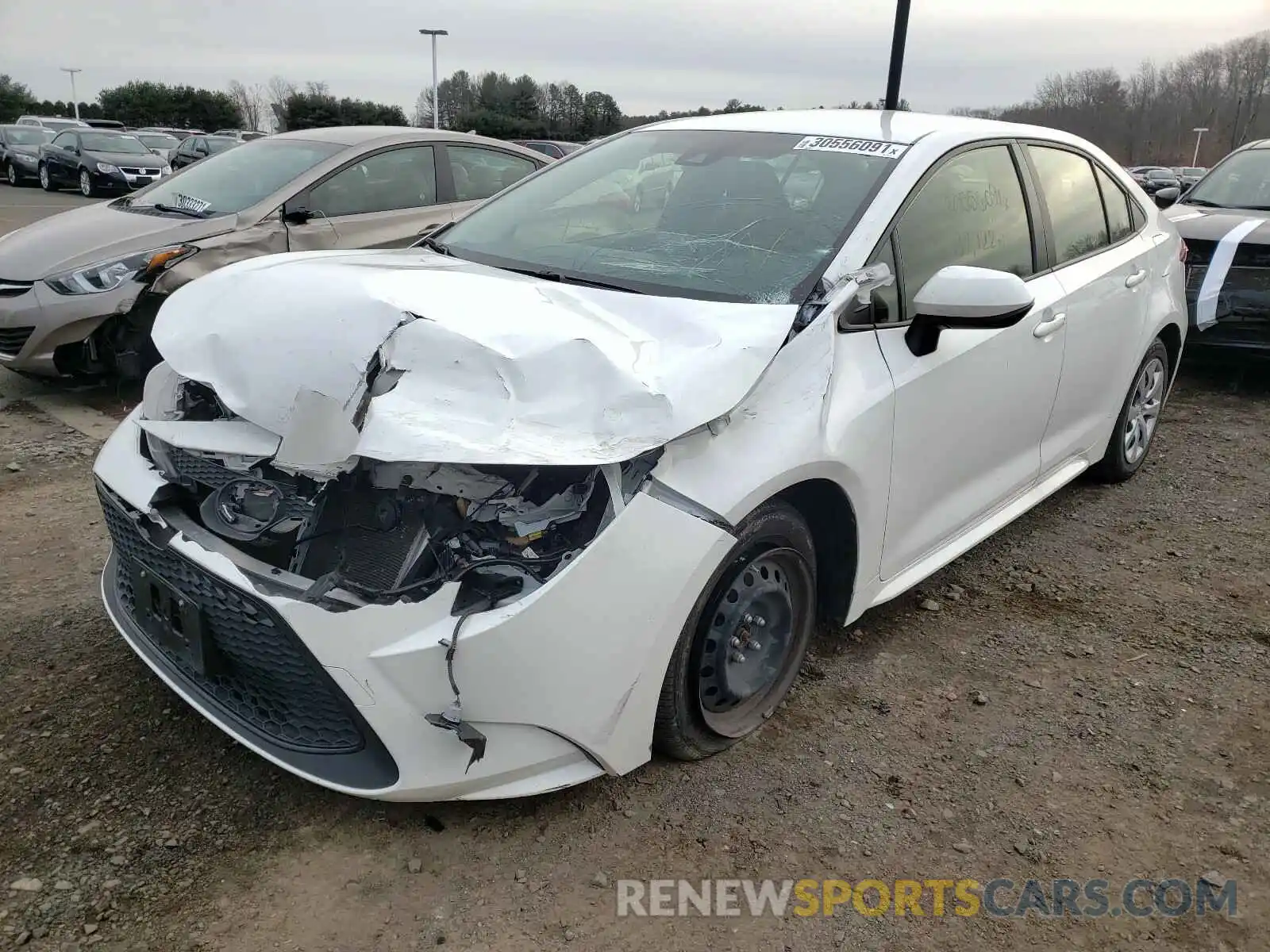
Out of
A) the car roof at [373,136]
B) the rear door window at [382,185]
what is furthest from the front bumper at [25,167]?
the rear door window at [382,185]

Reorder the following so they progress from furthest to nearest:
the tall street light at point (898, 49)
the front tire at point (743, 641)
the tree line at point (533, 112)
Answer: the tree line at point (533, 112) < the tall street light at point (898, 49) < the front tire at point (743, 641)

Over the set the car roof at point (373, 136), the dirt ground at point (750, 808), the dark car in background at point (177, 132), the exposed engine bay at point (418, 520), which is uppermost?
the dark car in background at point (177, 132)

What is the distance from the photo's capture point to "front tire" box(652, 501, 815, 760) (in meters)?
2.28

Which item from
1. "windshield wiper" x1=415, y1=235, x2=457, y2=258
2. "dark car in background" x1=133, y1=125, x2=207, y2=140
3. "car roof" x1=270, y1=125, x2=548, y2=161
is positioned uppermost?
"dark car in background" x1=133, y1=125, x2=207, y2=140

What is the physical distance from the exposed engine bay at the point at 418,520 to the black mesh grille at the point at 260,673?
0.12m

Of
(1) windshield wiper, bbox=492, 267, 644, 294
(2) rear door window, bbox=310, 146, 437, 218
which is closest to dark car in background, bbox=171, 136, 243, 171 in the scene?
(2) rear door window, bbox=310, 146, 437, 218

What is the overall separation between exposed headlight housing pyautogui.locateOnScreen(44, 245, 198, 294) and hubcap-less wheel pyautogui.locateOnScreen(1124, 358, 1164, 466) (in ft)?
16.5

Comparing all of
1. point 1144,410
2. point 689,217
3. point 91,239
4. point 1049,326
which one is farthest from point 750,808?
point 91,239

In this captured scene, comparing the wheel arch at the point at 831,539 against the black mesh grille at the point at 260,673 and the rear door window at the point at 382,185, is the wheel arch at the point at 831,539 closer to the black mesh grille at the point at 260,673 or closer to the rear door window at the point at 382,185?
the black mesh grille at the point at 260,673

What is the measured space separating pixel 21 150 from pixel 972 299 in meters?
26.9

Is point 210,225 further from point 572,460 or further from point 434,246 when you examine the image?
point 572,460

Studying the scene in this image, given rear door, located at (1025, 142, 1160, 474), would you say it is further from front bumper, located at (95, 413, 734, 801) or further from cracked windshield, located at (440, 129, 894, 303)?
front bumper, located at (95, 413, 734, 801)

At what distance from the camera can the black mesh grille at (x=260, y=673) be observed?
2.02 meters

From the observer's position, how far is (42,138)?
24000 millimetres
